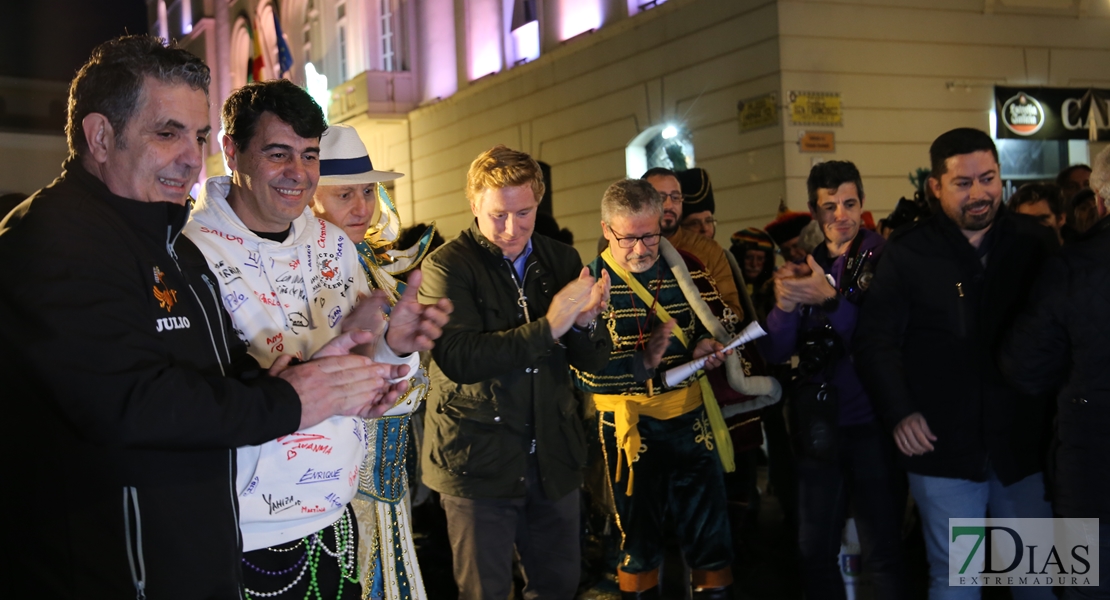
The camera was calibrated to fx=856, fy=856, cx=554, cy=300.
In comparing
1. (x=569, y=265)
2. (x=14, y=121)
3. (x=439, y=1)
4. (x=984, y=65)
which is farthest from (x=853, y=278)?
(x=439, y=1)

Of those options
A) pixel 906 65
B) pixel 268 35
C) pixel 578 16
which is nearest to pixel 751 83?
pixel 906 65

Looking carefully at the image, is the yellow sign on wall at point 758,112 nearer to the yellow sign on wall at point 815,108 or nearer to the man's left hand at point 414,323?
the yellow sign on wall at point 815,108

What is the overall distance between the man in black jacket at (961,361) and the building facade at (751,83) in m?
3.97

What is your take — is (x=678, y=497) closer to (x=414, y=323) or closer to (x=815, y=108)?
(x=414, y=323)

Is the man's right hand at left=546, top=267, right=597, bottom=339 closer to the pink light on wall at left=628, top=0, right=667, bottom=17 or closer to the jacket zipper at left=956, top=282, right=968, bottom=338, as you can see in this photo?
the jacket zipper at left=956, top=282, right=968, bottom=338

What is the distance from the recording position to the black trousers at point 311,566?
214cm

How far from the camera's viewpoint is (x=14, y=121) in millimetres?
3324

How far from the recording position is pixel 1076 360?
308cm

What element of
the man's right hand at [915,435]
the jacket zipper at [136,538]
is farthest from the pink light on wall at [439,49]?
the jacket zipper at [136,538]

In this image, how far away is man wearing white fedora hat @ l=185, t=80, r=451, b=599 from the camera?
210 cm

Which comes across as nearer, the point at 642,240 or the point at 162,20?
the point at 642,240

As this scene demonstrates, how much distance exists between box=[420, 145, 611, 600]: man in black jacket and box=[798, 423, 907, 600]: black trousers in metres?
1.06

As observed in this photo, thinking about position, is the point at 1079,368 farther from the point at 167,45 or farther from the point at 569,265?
the point at 167,45

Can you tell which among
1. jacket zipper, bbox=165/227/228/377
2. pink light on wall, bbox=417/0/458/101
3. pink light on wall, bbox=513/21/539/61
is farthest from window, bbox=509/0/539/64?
jacket zipper, bbox=165/227/228/377
